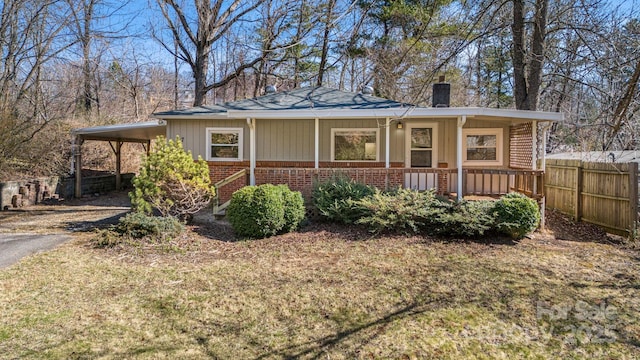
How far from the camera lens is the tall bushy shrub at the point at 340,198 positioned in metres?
8.13

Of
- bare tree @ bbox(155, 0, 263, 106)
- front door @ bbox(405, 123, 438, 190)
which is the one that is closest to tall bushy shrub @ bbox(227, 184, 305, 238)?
front door @ bbox(405, 123, 438, 190)

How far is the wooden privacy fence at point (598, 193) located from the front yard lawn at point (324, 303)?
6.03 ft

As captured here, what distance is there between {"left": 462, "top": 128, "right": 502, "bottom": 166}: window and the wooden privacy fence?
150cm

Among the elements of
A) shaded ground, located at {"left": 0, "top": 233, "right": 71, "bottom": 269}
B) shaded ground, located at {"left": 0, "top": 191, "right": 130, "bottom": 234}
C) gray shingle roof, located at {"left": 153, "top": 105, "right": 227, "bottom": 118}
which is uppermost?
gray shingle roof, located at {"left": 153, "top": 105, "right": 227, "bottom": 118}

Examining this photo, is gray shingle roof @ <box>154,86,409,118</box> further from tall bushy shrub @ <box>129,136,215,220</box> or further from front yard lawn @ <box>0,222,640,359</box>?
front yard lawn @ <box>0,222,640,359</box>

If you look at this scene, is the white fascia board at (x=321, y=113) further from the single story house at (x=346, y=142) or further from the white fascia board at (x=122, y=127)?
the white fascia board at (x=122, y=127)

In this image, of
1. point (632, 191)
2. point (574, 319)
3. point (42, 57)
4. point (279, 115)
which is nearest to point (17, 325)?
point (574, 319)

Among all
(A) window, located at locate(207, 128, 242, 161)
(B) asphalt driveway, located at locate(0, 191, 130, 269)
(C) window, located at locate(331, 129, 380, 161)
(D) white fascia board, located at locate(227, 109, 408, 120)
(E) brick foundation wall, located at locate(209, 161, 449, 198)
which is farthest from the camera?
(A) window, located at locate(207, 128, 242, 161)

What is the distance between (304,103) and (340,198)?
13.7 feet

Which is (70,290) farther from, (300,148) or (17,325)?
(300,148)

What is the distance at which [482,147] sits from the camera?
36.7 feet

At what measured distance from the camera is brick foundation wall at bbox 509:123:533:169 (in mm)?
9789

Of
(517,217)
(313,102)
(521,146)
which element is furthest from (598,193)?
(313,102)

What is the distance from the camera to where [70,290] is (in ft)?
15.9
